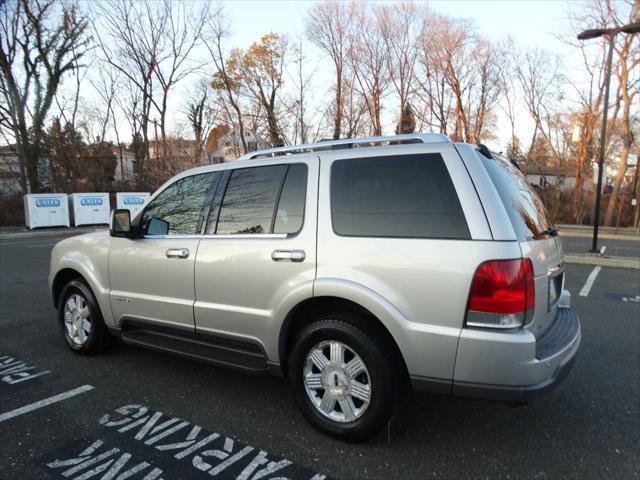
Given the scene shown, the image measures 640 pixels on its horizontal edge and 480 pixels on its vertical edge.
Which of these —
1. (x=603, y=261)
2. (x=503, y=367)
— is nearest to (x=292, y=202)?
(x=503, y=367)

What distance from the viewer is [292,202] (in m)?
3.05

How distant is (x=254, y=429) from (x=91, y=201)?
75.0 ft

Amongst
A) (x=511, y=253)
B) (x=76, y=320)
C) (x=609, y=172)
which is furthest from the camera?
(x=609, y=172)

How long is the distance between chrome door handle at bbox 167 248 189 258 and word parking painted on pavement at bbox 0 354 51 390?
1.71 meters

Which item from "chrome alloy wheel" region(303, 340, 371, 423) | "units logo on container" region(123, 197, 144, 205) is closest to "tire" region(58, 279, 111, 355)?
"chrome alloy wheel" region(303, 340, 371, 423)

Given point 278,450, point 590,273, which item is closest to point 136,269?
point 278,450

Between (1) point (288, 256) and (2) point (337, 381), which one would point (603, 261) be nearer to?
(2) point (337, 381)

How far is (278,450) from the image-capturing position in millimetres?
2678

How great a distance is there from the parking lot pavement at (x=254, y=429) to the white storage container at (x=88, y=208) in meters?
19.9

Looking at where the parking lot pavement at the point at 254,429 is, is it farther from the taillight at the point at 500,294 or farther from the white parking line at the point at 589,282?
the white parking line at the point at 589,282

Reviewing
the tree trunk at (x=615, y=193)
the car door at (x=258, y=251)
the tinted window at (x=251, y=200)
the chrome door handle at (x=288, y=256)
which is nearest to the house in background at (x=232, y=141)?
the tinted window at (x=251, y=200)

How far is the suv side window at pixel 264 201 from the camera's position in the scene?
9.95ft

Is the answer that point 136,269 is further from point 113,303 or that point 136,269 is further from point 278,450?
point 278,450

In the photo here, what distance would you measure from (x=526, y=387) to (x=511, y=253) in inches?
28.9
